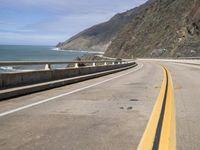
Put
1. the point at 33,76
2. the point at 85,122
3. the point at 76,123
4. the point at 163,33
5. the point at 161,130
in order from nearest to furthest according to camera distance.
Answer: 1. the point at 161,130
2. the point at 76,123
3. the point at 85,122
4. the point at 33,76
5. the point at 163,33

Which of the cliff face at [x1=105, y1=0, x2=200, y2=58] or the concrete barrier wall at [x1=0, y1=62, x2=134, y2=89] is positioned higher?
the cliff face at [x1=105, y1=0, x2=200, y2=58]

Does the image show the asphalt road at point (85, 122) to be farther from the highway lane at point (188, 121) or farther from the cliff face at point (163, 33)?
the cliff face at point (163, 33)

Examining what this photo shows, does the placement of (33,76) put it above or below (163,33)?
below

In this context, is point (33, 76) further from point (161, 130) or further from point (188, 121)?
point (161, 130)

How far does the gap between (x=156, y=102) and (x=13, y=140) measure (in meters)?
5.94

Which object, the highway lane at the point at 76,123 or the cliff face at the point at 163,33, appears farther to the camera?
the cliff face at the point at 163,33

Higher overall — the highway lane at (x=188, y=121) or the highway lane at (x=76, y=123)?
the highway lane at (x=76, y=123)

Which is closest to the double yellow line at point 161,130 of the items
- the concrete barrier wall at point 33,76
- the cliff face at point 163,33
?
the concrete barrier wall at point 33,76

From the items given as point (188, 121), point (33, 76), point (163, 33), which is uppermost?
point (163, 33)

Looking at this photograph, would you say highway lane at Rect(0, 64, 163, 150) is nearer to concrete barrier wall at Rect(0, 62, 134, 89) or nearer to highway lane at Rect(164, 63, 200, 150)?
highway lane at Rect(164, 63, 200, 150)

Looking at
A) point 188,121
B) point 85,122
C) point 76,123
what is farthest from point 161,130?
point 76,123

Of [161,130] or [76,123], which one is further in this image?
[76,123]

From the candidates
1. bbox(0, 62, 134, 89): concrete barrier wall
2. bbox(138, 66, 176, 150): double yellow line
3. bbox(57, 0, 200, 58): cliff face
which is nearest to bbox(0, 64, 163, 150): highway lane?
bbox(138, 66, 176, 150): double yellow line

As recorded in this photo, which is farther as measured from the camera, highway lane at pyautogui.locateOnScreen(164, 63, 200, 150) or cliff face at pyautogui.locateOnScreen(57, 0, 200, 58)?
cliff face at pyautogui.locateOnScreen(57, 0, 200, 58)
